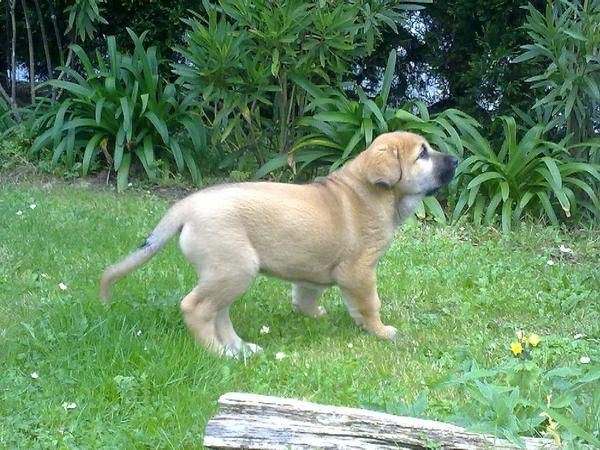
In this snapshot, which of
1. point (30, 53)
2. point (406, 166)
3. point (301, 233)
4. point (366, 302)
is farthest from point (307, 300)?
point (30, 53)

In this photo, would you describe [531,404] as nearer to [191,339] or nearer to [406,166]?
[191,339]

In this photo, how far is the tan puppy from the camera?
4801 millimetres

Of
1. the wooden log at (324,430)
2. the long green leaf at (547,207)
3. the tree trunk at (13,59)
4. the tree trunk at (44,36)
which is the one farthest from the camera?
the tree trunk at (44,36)

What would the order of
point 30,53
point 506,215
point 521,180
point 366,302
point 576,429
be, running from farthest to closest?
point 30,53 → point 521,180 → point 506,215 → point 366,302 → point 576,429

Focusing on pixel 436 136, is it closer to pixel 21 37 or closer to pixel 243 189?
pixel 243 189

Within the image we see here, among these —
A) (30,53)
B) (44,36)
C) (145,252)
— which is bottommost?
(30,53)

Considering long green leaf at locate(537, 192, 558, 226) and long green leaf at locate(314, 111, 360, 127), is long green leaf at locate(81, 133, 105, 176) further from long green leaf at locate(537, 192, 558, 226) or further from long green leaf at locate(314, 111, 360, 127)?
long green leaf at locate(537, 192, 558, 226)

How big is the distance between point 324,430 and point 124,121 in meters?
6.85

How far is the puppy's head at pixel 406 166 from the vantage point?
5387mm

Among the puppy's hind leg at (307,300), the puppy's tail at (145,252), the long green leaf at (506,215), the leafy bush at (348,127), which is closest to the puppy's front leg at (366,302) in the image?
the puppy's hind leg at (307,300)

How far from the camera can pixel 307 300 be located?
5562 mm

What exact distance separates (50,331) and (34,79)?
291 inches

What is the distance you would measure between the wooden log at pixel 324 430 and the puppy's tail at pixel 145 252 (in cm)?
163

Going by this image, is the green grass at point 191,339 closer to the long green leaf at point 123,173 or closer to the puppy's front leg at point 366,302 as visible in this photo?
the puppy's front leg at point 366,302
